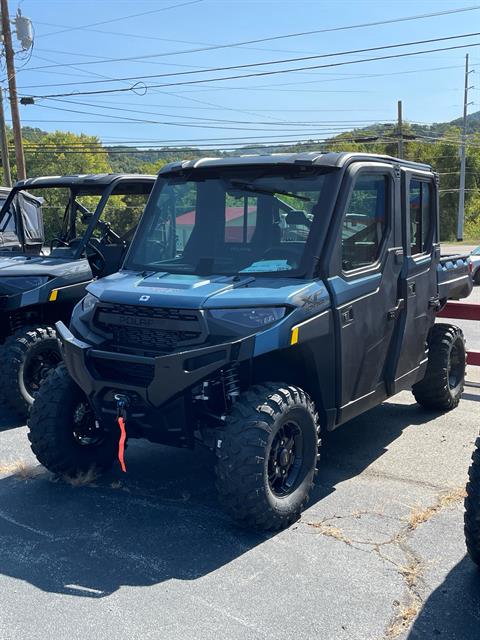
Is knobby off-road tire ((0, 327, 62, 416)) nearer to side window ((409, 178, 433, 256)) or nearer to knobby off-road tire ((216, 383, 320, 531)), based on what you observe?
knobby off-road tire ((216, 383, 320, 531))

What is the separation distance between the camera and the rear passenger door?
218 inches

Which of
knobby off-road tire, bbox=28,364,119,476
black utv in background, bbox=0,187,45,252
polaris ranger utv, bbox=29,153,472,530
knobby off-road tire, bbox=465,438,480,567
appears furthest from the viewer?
black utv in background, bbox=0,187,45,252

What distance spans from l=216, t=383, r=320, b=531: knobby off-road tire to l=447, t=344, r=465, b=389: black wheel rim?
287cm

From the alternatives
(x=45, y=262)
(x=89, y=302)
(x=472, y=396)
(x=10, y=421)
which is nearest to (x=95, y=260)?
(x=45, y=262)

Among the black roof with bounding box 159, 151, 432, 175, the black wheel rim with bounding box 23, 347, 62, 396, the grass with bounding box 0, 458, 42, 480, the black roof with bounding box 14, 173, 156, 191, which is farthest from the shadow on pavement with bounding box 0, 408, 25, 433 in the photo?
the black roof with bounding box 159, 151, 432, 175

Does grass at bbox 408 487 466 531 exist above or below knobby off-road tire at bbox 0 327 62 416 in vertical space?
below

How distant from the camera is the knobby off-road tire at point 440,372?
6465 millimetres

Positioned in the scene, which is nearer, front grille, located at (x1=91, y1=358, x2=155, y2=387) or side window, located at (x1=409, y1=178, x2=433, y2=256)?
front grille, located at (x1=91, y1=358, x2=155, y2=387)

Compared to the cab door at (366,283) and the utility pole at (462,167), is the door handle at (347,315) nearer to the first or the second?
the cab door at (366,283)

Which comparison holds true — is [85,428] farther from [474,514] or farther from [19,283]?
[474,514]

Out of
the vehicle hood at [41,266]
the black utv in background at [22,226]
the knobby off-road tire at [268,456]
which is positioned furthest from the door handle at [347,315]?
the black utv in background at [22,226]

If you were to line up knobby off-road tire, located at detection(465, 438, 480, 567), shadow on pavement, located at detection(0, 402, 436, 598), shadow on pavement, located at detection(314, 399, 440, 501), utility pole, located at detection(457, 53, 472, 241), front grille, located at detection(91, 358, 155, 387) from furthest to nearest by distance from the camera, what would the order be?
utility pole, located at detection(457, 53, 472, 241) → shadow on pavement, located at detection(314, 399, 440, 501) → front grille, located at detection(91, 358, 155, 387) → shadow on pavement, located at detection(0, 402, 436, 598) → knobby off-road tire, located at detection(465, 438, 480, 567)

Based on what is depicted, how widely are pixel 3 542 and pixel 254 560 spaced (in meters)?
1.56

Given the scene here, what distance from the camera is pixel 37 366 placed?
6.64 meters
